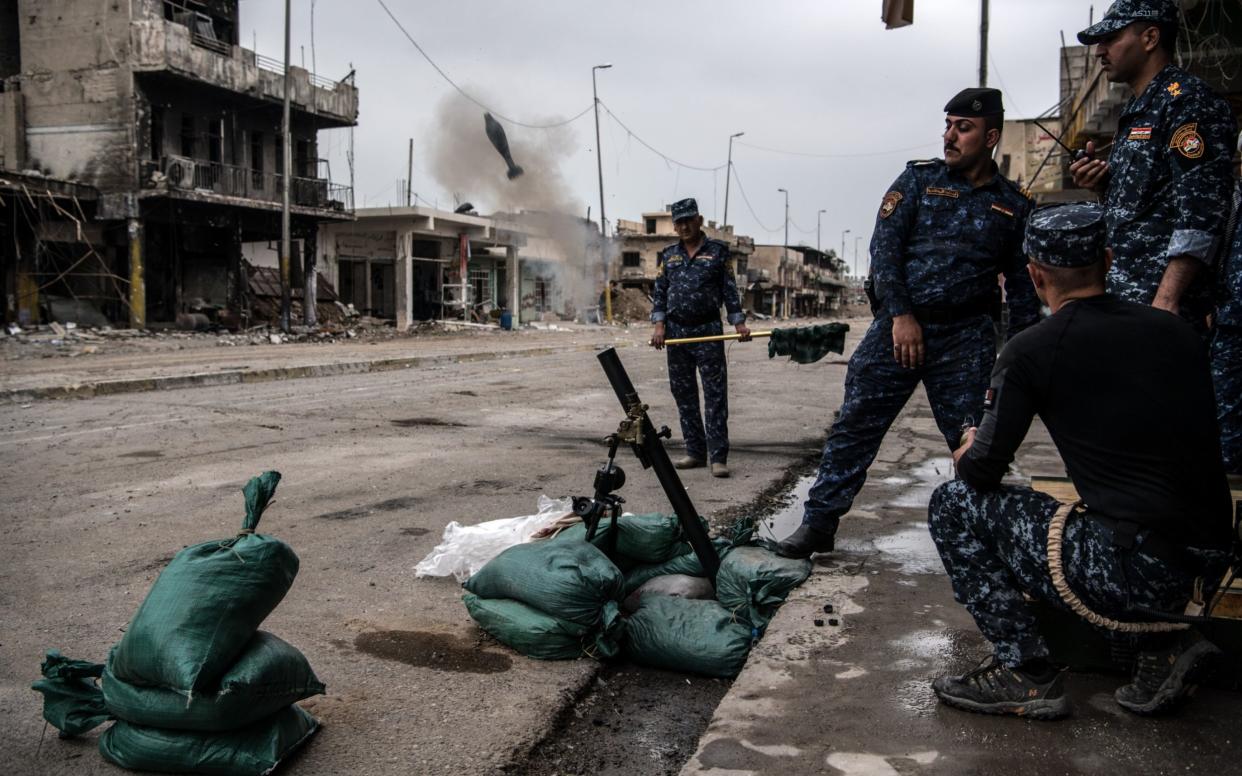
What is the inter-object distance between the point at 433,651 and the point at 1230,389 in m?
2.97

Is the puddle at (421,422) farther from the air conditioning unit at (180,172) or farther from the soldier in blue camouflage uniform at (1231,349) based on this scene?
the air conditioning unit at (180,172)

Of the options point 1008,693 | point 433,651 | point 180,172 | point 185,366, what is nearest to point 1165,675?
point 1008,693

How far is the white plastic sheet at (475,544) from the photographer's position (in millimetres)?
3760

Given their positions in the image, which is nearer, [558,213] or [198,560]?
[198,560]

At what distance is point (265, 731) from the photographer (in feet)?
7.22

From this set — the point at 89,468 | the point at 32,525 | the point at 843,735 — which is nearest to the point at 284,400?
the point at 89,468

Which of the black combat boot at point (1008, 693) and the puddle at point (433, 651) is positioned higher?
the black combat boot at point (1008, 693)

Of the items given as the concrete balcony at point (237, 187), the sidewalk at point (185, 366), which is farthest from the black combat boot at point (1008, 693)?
the concrete balcony at point (237, 187)

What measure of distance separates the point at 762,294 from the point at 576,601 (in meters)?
82.5

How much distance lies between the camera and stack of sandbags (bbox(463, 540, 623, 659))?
295 centimetres

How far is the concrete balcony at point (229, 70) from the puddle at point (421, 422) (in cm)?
2082

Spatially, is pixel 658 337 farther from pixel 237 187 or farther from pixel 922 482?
pixel 237 187

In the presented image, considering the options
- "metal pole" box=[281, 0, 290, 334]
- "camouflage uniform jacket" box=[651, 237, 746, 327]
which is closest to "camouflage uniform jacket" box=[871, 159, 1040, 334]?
"camouflage uniform jacket" box=[651, 237, 746, 327]

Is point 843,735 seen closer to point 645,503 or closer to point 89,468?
point 645,503
